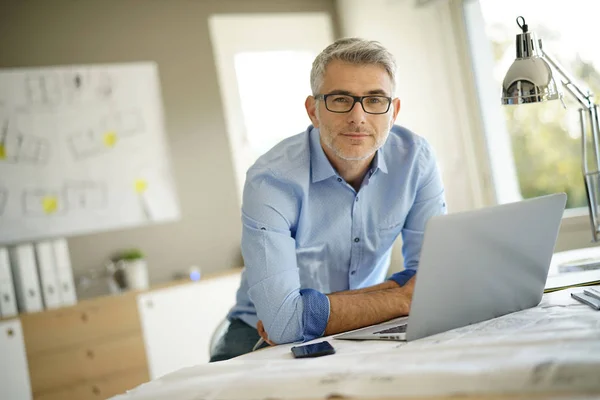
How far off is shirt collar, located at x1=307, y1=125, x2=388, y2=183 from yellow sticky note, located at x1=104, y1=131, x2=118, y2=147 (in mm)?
2556

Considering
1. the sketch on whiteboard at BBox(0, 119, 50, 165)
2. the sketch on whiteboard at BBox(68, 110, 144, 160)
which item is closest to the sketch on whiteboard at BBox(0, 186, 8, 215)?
the sketch on whiteboard at BBox(0, 119, 50, 165)

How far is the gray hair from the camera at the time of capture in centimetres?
182

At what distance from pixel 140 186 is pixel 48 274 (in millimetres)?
800

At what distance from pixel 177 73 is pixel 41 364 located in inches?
76.3

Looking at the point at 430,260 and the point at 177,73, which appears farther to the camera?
the point at 177,73

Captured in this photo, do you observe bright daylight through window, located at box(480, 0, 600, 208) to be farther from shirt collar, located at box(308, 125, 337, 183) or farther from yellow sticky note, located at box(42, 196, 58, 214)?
yellow sticky note, located at box(42, 196, 58, 214)

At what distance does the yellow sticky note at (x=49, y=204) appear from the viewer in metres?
4.05

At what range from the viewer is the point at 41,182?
405 cm

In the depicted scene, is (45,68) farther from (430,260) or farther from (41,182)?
(430,260)

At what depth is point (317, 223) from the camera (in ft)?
6.27

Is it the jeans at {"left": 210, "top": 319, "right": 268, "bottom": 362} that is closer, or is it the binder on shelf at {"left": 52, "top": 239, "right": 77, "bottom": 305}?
the jeans at {"left": 210, "top": 319, "right": 268, "bottom": 362}

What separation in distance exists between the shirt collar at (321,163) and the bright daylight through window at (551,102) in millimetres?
1888

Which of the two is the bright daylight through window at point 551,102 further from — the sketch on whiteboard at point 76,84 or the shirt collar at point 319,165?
the sketch on whiteboard at point 76,84

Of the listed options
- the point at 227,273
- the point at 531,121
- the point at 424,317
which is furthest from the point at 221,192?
the point at 424,317
